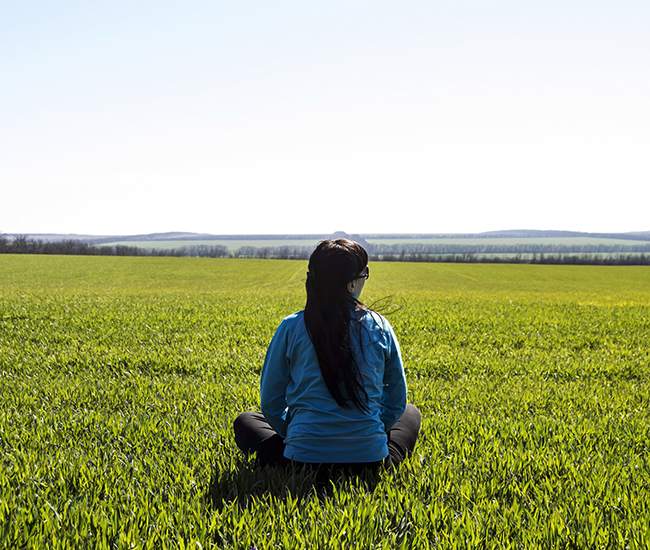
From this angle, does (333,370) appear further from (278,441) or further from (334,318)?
(278,441)

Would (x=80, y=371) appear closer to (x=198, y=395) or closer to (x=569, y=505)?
(x=198, y=395)

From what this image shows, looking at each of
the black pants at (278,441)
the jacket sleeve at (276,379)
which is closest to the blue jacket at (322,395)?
the jacket sleeve at (276,379)

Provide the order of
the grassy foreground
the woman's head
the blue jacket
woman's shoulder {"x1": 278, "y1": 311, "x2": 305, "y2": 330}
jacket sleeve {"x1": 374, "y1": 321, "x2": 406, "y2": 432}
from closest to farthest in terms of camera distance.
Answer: the grassy foreground < the woman's head < the blue jacket < woman's shoulder {"x1": 278, "y1": 311, "x2": 305, "y2": 330} < jacket sleeve {"x1": 374, "y1": 321, "x2": 406, "y2": 432}

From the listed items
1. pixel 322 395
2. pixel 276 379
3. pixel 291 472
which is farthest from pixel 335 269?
pixel 291 472

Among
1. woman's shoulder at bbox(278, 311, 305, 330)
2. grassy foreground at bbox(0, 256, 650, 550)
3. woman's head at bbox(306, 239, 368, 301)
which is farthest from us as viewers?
woman's shoulder at bbox(278, 311, 305, 330)

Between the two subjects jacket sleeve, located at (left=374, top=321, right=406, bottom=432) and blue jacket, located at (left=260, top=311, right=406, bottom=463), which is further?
jacket sleeve, located at (left=374, top=321, right=406, bottom=432)

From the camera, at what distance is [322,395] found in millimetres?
2924

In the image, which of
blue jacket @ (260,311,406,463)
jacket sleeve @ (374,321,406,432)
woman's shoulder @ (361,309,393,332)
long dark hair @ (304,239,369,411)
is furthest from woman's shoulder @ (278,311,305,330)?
jacket sleeve @ (374,321,406,432)

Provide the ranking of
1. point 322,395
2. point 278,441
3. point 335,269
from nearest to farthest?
point 335,269 → point 322,395 → point 278,441

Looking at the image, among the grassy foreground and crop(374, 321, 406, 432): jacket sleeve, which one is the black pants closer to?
the grassy foreground

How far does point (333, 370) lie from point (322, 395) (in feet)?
0.66

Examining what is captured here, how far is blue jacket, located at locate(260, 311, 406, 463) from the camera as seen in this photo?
9.53 feet

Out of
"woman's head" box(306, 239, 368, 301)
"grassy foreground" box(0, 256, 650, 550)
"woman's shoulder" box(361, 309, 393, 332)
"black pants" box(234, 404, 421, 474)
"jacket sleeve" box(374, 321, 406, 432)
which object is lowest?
"grassy foreground" box(0, 256, 650, 550)

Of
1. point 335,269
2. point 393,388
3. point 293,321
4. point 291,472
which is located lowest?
point 291,472
